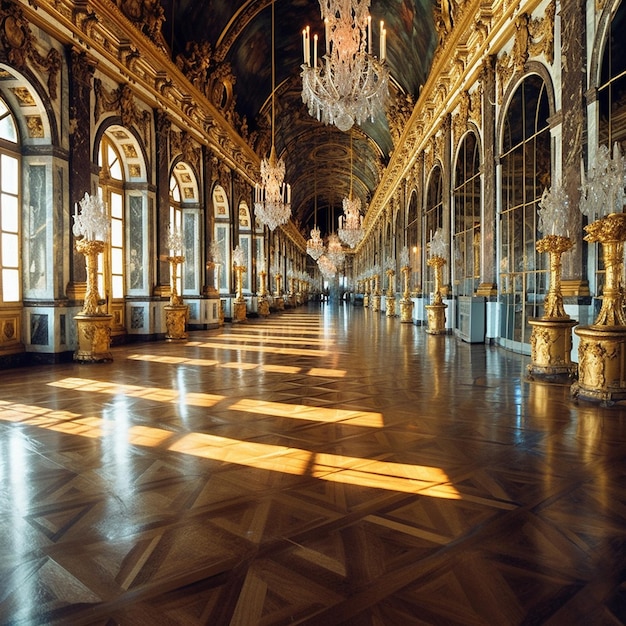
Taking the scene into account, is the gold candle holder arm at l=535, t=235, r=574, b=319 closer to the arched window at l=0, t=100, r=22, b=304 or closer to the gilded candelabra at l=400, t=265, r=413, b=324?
the arched window at l=0, t=100, r=22, b=304

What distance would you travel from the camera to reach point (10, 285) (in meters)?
7.25

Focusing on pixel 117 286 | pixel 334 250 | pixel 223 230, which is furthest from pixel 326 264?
pixel 117 286

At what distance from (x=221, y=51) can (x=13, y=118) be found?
27.7ft

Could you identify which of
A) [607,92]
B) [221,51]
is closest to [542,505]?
[607,92]

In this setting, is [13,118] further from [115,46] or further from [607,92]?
[607,92]

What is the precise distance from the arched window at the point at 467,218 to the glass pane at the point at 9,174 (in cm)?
859

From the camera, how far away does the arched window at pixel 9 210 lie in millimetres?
7105

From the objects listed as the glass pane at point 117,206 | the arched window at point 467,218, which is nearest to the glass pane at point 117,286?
the glass pane at point 117,206

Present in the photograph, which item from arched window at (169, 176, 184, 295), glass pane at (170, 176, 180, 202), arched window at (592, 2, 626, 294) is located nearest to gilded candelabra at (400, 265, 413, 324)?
arched window at (169, 176, 184, 295)

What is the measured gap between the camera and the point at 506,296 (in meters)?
8.91

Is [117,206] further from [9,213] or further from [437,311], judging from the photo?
[437,311]

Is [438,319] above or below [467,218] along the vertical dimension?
below

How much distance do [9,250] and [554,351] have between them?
7675mm

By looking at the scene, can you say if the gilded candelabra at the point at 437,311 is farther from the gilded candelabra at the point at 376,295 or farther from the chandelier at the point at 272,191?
the gilded candelabra at the point at 376,295
